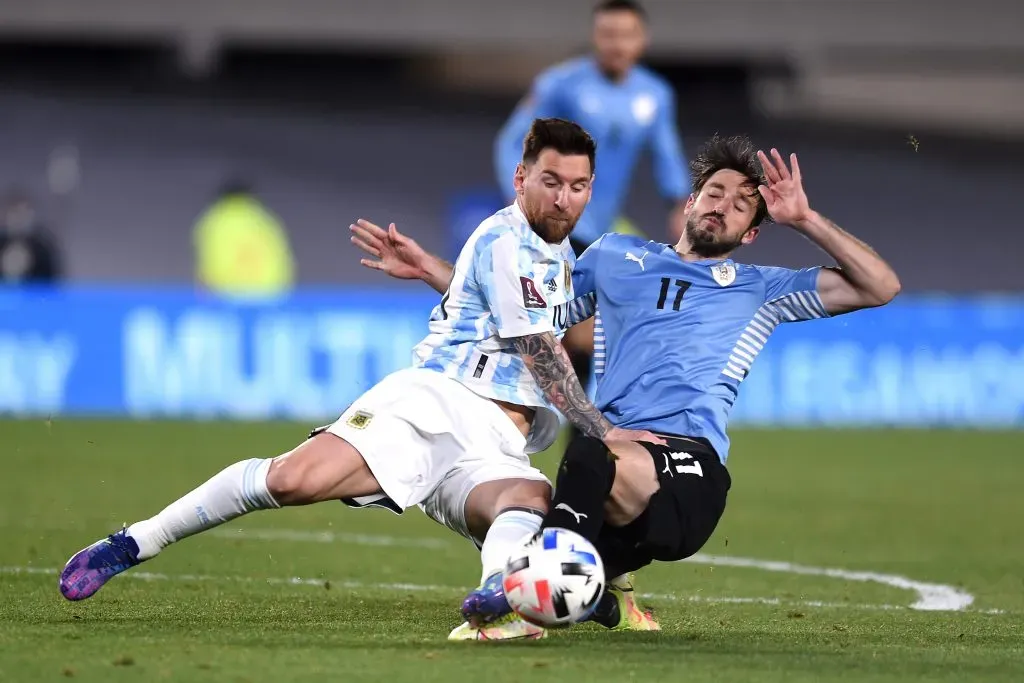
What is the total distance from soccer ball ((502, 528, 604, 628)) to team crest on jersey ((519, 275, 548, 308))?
781 millimetres

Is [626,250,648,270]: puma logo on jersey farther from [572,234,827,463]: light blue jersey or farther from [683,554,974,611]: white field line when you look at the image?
[683,554,974,611]: white field line

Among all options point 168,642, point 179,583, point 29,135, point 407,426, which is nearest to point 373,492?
point 407,426

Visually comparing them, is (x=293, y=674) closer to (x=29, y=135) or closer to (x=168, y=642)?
(x=168, y=642)

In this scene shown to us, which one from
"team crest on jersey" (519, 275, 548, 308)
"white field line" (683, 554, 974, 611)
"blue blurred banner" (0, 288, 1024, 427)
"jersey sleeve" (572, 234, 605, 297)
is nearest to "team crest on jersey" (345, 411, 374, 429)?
"team crest on jersey" (519, 275, 548, 308)

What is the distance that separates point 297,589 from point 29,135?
17.1 meters

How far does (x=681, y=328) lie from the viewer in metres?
5.80

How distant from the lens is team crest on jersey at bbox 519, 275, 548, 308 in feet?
18.0

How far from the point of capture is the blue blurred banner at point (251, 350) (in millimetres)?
15141

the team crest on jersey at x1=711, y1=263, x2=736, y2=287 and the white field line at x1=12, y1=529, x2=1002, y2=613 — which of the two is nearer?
the team crest on jersey at x1=711, y1=263, x2=736, y2=287

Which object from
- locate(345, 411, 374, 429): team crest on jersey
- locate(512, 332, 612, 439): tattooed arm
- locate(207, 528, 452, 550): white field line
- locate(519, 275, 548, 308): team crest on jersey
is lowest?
locate(207, 528, 452, 550): white field line

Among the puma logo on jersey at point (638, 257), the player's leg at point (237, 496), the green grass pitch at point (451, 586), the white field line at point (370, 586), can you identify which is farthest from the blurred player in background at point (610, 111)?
the player's leg at point (237, 496)

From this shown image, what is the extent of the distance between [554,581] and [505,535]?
0.42 m

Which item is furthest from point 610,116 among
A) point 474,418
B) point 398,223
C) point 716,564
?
point 398,223

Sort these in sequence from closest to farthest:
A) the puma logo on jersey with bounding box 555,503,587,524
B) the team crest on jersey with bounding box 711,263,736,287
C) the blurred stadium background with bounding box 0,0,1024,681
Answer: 1. the puma logo on jersey with bounding box 555,503,587,524
2. the team crest on jersey with bounding box 711,263,736,287
3. the blurred stadium background with bounding box 0,0,1024,681
